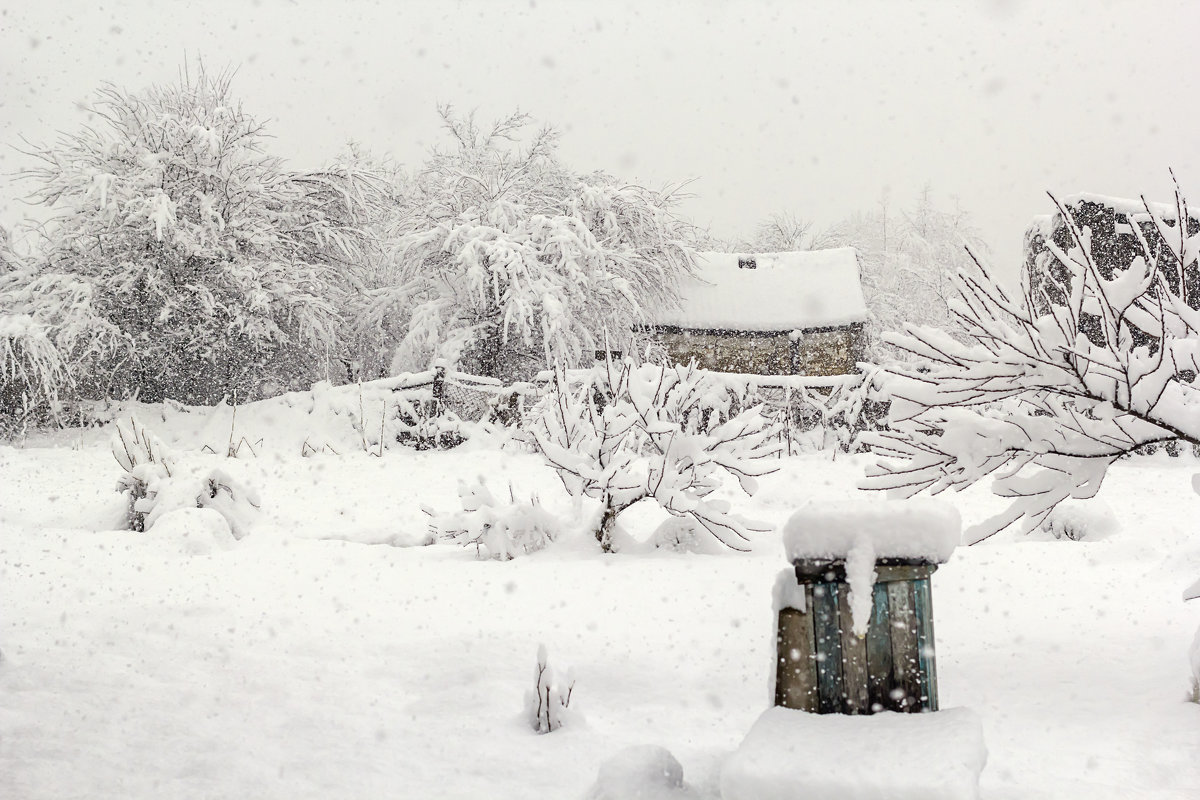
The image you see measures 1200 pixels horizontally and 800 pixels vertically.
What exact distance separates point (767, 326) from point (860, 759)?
19.0 meters

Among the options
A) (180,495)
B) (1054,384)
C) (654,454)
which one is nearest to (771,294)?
(654,454)

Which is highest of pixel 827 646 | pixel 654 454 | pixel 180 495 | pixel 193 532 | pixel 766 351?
pixel 766 351

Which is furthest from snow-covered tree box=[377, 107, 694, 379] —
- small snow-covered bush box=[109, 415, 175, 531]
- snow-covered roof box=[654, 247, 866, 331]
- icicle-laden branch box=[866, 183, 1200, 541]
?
icicle-laden branch box=[866, 183, 1200, 541]

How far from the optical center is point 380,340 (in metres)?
20.5

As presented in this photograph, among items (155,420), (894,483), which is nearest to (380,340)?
(155,420)

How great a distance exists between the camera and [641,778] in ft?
8.67

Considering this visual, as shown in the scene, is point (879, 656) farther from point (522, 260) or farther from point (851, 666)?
point (522, 260)

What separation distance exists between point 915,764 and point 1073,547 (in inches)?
186

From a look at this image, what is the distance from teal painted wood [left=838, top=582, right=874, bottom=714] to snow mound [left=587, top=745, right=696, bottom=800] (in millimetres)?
561

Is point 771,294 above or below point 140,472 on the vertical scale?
above

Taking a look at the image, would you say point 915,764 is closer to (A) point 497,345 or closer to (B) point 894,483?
(B) point 894,483

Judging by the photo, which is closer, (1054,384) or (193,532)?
(1054,384)

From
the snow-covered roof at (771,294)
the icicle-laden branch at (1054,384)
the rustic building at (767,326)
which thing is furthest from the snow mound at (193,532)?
the snow-covered roof at (771,294)

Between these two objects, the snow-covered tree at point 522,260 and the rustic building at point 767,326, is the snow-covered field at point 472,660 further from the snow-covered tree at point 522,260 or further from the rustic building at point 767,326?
the rustic building at point 767,326
